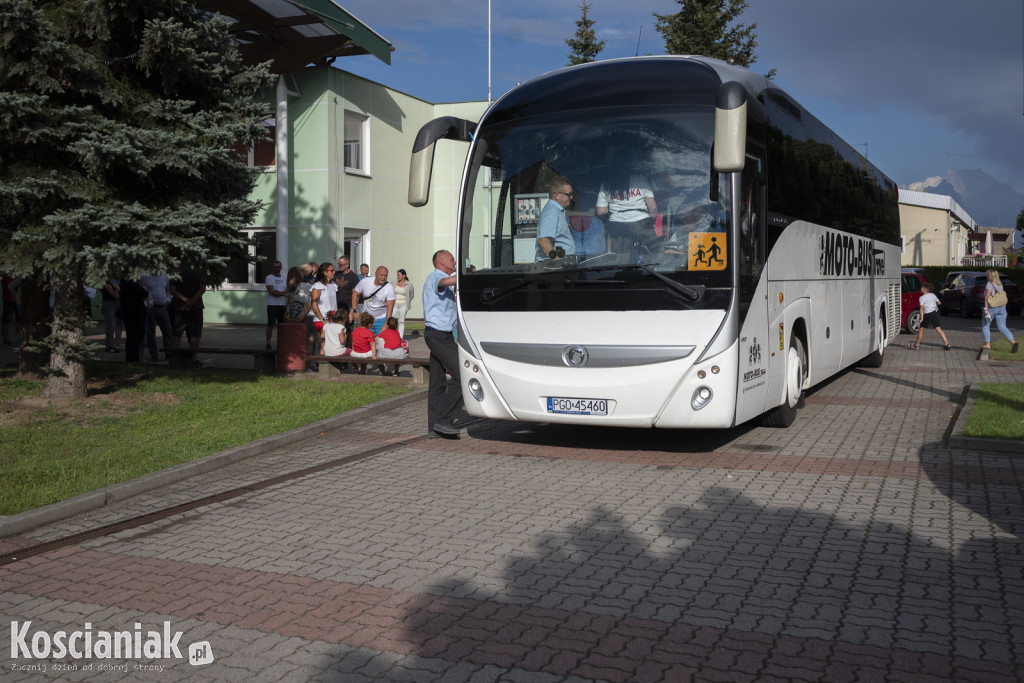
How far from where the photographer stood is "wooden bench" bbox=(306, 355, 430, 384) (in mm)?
13703

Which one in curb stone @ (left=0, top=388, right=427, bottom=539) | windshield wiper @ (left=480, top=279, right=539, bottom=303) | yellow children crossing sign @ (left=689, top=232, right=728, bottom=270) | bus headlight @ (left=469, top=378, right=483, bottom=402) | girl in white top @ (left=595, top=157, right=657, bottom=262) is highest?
girl in white top @ (left=595, top=157, right=657, bottom=262)

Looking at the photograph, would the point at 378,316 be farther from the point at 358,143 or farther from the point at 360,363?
the point at 358,143

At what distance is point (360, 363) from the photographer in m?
14.0

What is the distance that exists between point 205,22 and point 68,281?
3378 mm

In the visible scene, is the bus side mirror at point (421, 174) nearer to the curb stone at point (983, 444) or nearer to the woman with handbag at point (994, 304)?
the curb stone at point (983, 444)

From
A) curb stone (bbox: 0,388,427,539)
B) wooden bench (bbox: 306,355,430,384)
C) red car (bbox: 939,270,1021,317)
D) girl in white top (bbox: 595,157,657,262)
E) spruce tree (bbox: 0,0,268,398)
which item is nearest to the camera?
curb stone (bbox: 0,388,427,539)

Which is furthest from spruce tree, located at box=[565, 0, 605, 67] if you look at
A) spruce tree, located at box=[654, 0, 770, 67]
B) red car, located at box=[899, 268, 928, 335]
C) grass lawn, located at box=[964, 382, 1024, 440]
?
grass lawn, located at box=[964, 382, 1024, 440]

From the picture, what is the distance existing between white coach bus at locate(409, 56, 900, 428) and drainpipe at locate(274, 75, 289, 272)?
661 inches

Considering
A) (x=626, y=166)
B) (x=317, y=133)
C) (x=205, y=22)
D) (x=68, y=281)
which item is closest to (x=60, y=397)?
(x=68, y=281)

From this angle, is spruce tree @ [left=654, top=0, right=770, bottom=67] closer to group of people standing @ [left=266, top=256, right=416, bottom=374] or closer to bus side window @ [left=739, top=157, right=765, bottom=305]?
group of people standing @ [left=266, top=256, right=416, bottom=374]

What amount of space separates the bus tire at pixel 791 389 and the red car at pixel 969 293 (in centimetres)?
2935

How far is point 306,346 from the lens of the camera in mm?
14641

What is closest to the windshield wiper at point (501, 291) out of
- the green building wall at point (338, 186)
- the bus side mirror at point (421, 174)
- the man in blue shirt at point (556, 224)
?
the man in blue shirt at point (556, 224)

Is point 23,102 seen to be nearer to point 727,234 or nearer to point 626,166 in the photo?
point 626,166
